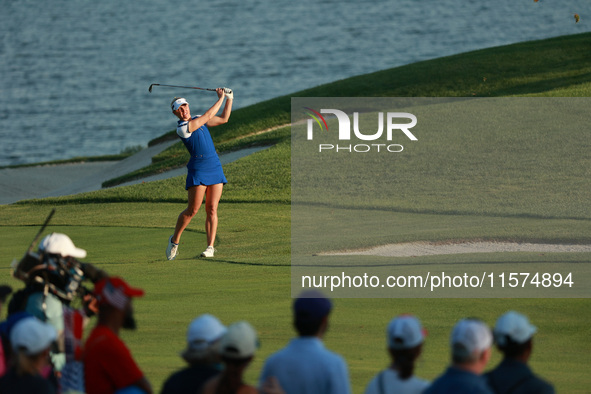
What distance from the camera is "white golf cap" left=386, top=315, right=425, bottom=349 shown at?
175 inches

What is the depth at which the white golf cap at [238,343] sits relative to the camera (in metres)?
4.33

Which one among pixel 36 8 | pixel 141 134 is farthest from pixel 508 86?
pixel 36 8

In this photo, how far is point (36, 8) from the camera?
377 feet

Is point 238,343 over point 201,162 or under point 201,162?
under

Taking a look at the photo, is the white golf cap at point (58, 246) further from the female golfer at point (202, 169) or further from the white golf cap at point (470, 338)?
the female golfer at point (202, 169)

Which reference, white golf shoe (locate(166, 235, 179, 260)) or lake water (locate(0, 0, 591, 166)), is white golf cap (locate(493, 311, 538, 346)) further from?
lake water (locate(0, 0, 591, 166))

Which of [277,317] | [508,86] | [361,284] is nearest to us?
[277,317]

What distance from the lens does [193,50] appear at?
3305 inches

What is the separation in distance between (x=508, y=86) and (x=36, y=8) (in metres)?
96.3

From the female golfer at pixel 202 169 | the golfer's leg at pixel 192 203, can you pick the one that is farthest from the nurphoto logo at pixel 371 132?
the golfer's leg at pixel 192 203

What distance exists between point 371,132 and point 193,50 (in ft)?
202

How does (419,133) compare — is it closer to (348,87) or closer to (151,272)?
(348,87)

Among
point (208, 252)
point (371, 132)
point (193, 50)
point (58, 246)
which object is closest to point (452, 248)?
point (208, 252)

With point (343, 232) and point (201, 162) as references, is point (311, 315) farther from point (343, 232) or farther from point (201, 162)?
point (343, 232)
